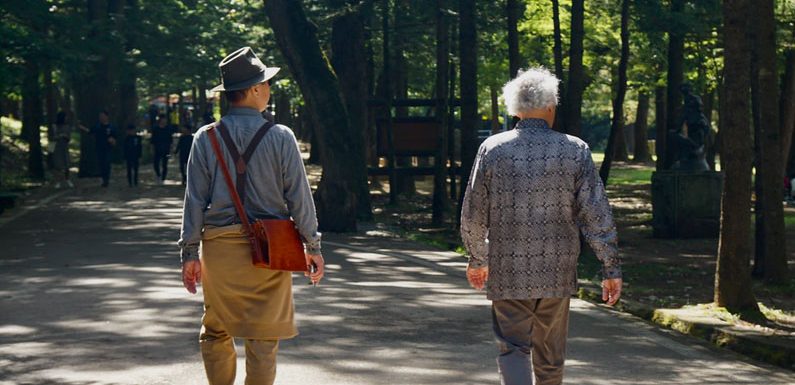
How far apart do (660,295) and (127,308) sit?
5.52m

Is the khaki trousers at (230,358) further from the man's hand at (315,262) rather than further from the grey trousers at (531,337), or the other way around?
the grey trousers at (531,337)

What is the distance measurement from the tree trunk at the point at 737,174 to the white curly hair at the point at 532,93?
5.94 metres

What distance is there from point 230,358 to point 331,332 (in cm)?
359

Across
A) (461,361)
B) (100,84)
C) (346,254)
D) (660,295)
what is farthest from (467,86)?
(100,84)

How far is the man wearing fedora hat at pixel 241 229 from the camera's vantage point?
6.51 m

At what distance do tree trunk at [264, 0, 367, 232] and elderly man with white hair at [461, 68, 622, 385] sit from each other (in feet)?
48.3

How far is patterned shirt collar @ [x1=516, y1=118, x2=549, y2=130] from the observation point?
21.7 ft

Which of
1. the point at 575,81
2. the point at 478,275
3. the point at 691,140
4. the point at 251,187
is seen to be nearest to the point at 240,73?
the point at 251,187

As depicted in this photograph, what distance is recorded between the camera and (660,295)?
45.8 feet

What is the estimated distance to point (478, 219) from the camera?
6.58m

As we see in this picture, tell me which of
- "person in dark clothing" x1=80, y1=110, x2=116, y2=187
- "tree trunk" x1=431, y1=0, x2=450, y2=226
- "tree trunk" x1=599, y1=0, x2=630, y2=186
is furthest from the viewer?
"person in dark clothing" x1=80, y1=110, x2=116, y2=187

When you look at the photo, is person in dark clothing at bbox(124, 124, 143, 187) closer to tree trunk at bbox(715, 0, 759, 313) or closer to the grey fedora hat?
tree trunk at bbox(715, 0, 759, 313)

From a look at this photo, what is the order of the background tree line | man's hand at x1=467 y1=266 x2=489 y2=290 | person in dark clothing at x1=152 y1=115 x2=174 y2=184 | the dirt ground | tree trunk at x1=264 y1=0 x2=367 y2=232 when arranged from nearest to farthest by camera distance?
man's hand at x1=467 y1=266 x2=489 y2=290 < the dirt ground < the background tree line < tree trunk at x1=264 y1=0 x2=367 y2=232 < person in dark clothing at x1=152 y1=115 x2=174 y2=184

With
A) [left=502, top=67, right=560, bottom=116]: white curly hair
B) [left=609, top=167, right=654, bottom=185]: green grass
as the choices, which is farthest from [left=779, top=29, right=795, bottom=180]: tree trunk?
[left=502, top=67, right=560, bottom=116]: white curly hair
